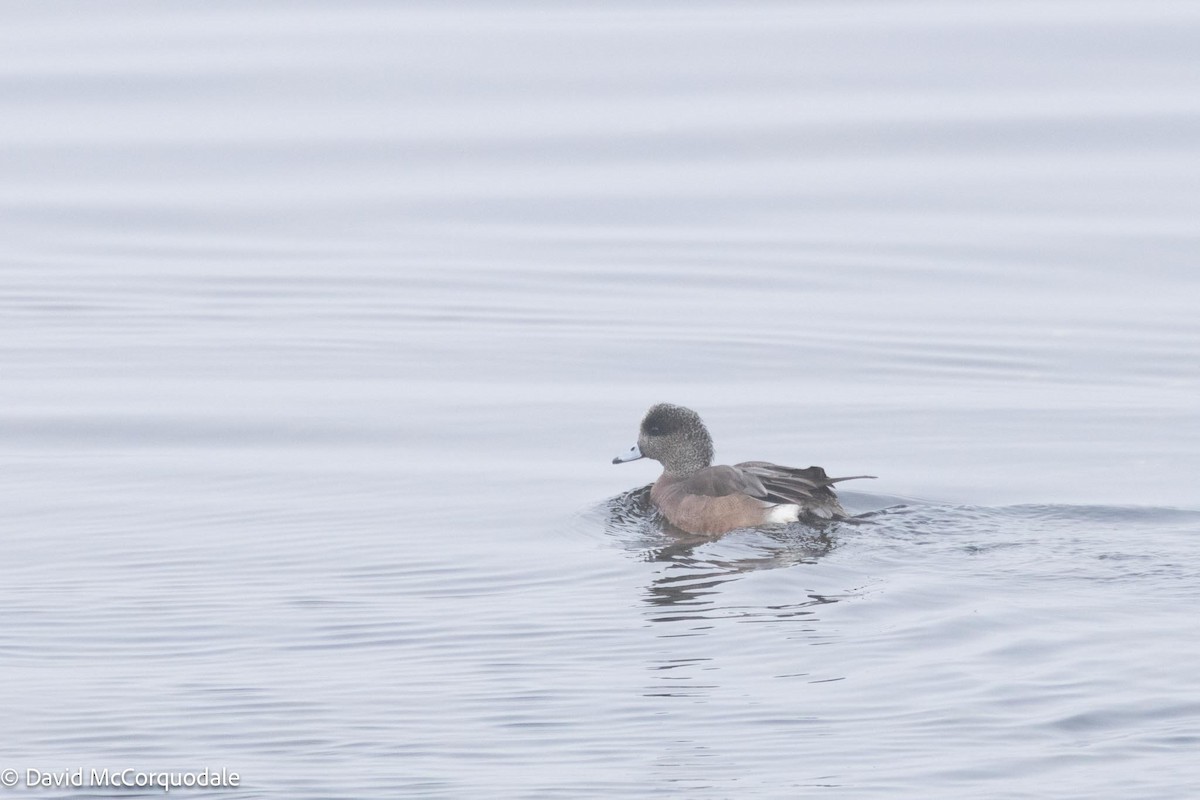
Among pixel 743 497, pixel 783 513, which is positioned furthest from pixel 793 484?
pixel 743 497

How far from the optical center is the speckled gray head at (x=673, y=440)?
11938 mm

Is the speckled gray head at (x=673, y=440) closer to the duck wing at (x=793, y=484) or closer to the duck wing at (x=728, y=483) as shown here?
the duck wing at (x=728, y=483)

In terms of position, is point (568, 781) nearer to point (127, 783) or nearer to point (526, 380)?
point (127, 783)

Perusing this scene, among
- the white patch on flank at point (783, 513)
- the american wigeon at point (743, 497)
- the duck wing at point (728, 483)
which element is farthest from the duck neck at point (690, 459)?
the white patch on flank at point (783, 513)

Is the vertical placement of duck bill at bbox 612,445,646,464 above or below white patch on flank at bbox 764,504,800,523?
above

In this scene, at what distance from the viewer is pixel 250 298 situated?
55.4 ft

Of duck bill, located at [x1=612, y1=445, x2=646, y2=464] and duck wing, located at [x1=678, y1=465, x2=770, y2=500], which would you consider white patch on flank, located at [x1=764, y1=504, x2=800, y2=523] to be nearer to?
duck wing, located at [x1=678, y1=465, x2=770, y2=500]

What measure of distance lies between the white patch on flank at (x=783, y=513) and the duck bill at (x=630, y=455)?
113 centimetres

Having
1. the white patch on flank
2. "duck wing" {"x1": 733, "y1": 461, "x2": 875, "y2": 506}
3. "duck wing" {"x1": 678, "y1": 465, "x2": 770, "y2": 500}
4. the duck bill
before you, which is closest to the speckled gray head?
the duck bill

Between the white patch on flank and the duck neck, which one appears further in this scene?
the duck neck

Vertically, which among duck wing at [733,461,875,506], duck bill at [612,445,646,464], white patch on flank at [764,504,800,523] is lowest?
white patch on flank at [764,504,800,523]

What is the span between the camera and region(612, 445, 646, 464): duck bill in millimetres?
11938

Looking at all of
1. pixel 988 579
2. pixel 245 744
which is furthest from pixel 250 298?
pixel 245 744

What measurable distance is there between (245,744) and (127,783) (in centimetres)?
52
